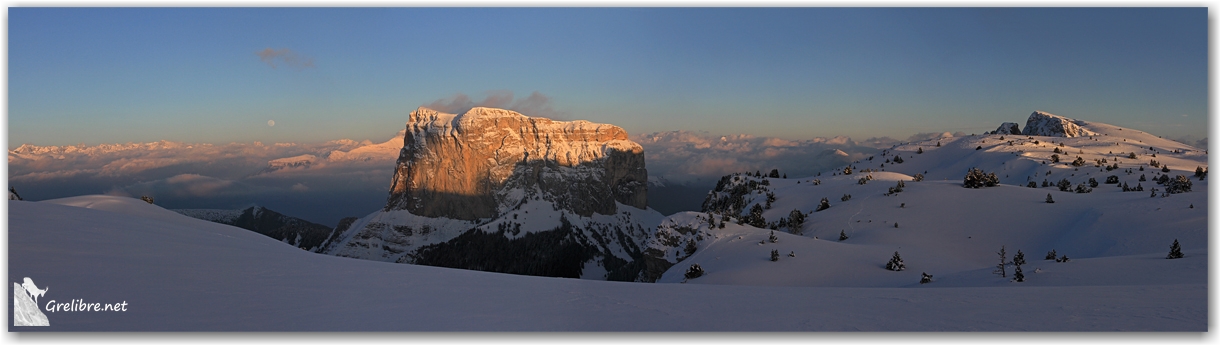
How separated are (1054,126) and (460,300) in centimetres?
10759

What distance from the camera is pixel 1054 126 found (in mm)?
91125

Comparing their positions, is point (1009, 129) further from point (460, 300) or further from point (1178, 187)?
point (460, 300)

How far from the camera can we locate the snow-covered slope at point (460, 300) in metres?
8.25

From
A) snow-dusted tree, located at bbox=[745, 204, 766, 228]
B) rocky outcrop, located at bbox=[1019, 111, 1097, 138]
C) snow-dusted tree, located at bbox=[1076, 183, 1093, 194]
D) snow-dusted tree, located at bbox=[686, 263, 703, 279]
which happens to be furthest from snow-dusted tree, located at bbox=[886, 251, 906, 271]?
rocky outcrop, located at bbox=[1019, 111, 1097, 138]

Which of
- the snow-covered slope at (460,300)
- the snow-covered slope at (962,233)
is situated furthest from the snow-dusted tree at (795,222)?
the snow-covered slope at (460,300)

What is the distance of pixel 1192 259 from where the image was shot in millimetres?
16203

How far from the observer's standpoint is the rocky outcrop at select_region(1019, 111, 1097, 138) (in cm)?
8519

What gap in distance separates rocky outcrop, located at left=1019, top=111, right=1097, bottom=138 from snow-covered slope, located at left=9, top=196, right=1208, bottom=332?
3570 inches

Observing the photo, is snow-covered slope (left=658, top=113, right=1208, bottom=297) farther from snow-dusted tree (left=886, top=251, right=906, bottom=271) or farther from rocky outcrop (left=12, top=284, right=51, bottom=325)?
rocky outcrop (left=12, top=284, right=51, bottom=325)

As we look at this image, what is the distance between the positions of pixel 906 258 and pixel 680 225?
11915 mm

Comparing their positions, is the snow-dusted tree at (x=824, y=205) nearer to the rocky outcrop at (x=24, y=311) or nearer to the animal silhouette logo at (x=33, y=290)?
the animal silhouette logo at (x=33, y=290)

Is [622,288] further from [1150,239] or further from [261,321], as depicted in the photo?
[1150,239]

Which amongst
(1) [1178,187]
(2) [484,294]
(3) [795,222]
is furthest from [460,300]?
(1) [1178,187]

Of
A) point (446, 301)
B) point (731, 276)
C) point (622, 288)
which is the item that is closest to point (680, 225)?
point (731, 276)
